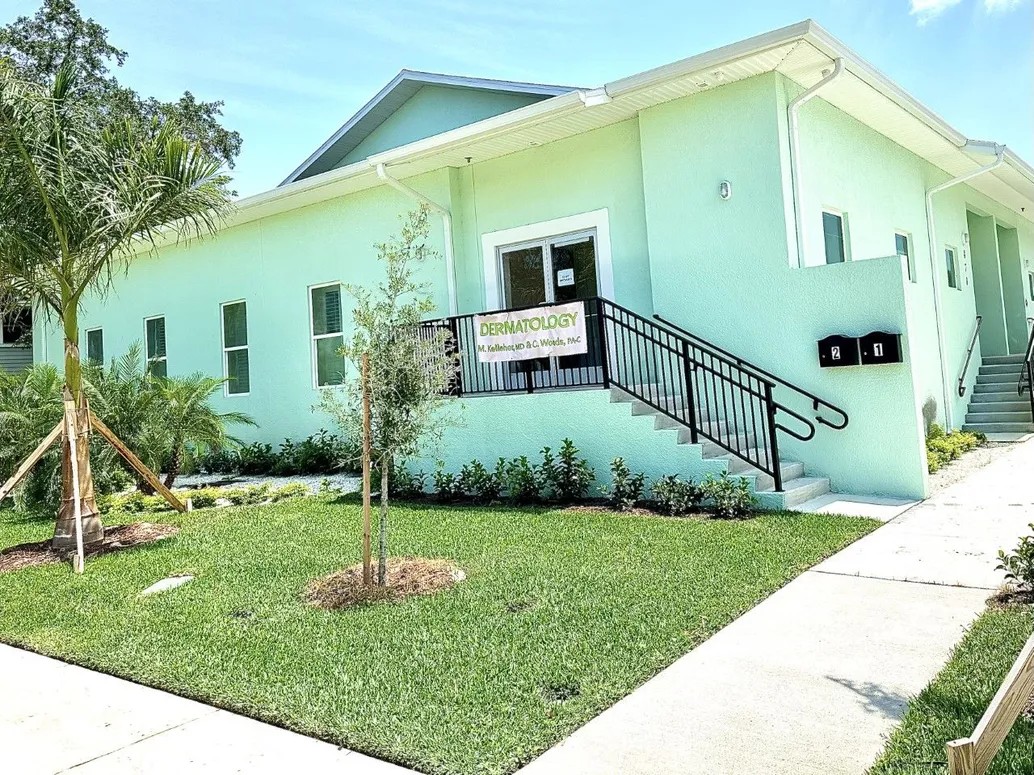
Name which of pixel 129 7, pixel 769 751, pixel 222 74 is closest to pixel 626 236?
pixel 769 751

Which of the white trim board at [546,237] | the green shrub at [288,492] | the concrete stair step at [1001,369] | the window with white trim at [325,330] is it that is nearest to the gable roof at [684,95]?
the white trim board at [546,237]

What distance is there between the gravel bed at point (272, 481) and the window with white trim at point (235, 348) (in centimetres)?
172

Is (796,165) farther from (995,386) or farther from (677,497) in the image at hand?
(995,386)

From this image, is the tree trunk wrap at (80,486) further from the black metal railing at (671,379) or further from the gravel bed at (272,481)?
the black metal railing at (671,379)

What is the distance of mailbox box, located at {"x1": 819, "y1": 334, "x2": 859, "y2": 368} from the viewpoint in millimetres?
7625

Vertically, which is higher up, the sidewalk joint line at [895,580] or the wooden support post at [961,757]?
the wooden support post at [961,757]

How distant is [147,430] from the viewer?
963 cm

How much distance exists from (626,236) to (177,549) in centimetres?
619

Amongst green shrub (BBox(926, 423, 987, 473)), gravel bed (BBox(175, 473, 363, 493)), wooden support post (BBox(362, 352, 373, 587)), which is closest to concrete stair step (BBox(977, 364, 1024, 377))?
green shrub (BBox(926, 423, 987, 473))

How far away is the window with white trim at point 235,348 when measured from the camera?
1373 centimetres

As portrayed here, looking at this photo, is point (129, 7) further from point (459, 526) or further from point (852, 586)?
point (852, 586)

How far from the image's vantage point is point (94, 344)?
1652 cm

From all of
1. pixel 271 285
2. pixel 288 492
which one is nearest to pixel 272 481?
pixel 288 492

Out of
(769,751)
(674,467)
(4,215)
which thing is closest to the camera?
(769,751)
